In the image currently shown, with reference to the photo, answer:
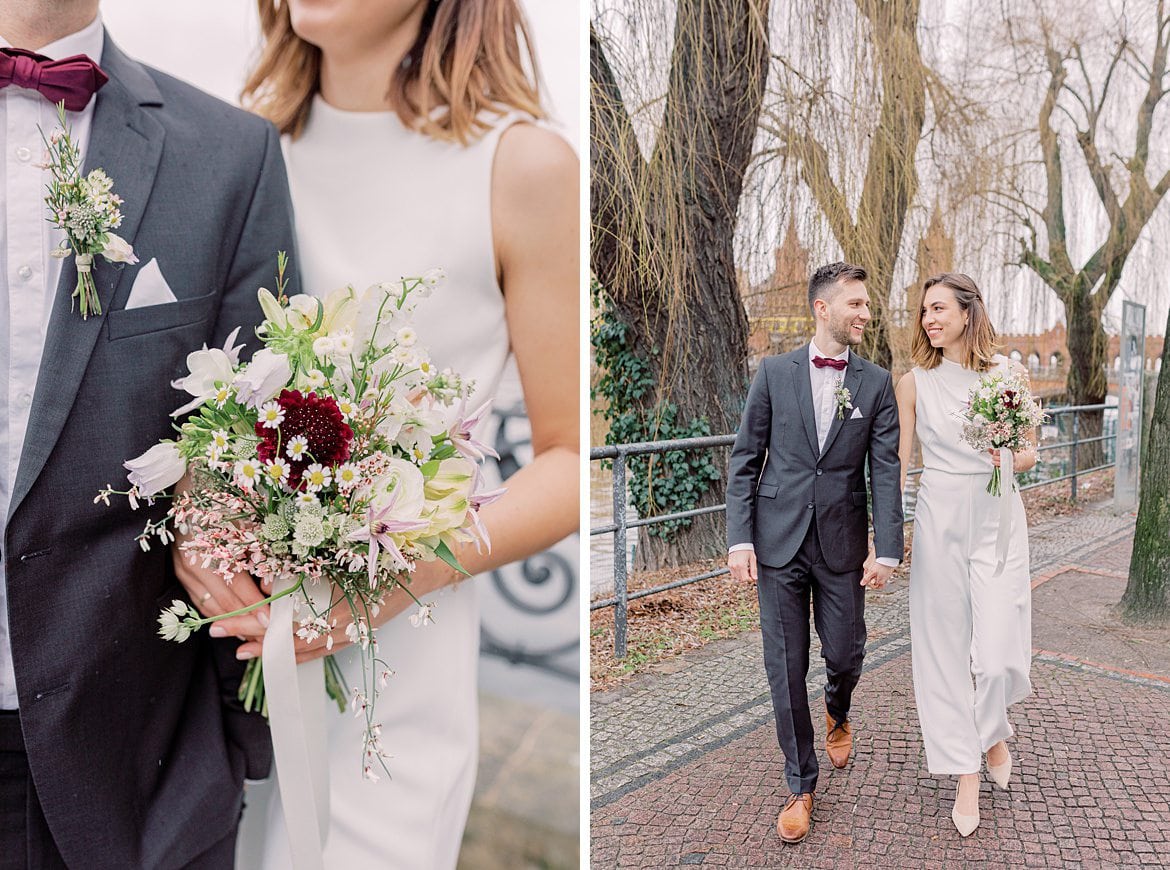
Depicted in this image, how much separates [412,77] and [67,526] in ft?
4.01

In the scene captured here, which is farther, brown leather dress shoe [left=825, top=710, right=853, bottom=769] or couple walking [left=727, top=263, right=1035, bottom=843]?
brown leather dress shoe [left=825, top=710, right=853, bottom=769]

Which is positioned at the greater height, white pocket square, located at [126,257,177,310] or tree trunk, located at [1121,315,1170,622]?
white pocket square, located at [126,257,177,310]

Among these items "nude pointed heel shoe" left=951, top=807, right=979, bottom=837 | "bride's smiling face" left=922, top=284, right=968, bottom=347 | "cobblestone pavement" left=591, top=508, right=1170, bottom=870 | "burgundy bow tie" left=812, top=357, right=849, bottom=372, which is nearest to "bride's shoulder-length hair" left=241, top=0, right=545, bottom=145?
"burgundy bow tie" left=812, top=357, right=849, bottom=372

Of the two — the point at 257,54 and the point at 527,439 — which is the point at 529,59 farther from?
A: the point at 527,439

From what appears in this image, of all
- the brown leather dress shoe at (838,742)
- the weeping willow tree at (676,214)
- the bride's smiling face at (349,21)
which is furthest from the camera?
the weeping willow tree at (676,214)

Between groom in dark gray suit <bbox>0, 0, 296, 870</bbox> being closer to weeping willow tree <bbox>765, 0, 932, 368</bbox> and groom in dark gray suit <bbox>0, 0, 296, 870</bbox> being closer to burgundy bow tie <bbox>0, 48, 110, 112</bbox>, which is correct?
burgundy bow tie <bbox>0, 48, 110, 112</bbox>

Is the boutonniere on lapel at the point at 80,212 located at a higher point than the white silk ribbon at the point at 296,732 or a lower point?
higher

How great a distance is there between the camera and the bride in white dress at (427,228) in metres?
1.97

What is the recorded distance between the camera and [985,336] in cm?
268

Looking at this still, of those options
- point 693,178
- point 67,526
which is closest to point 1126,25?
point 693,178

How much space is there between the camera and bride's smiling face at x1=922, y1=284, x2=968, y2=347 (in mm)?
2664

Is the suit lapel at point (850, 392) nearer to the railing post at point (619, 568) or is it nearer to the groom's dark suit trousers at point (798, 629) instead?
the groom's dark suit trousers at point (798, 629)

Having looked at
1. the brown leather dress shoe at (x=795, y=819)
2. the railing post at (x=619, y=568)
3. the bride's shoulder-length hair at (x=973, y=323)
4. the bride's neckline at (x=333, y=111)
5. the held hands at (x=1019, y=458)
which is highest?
the bride's neckline at (x=333, y=111)

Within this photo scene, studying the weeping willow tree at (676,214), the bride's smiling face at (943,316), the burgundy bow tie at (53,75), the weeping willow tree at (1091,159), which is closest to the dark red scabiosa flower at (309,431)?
the burgundy bow tie at (53,75)
